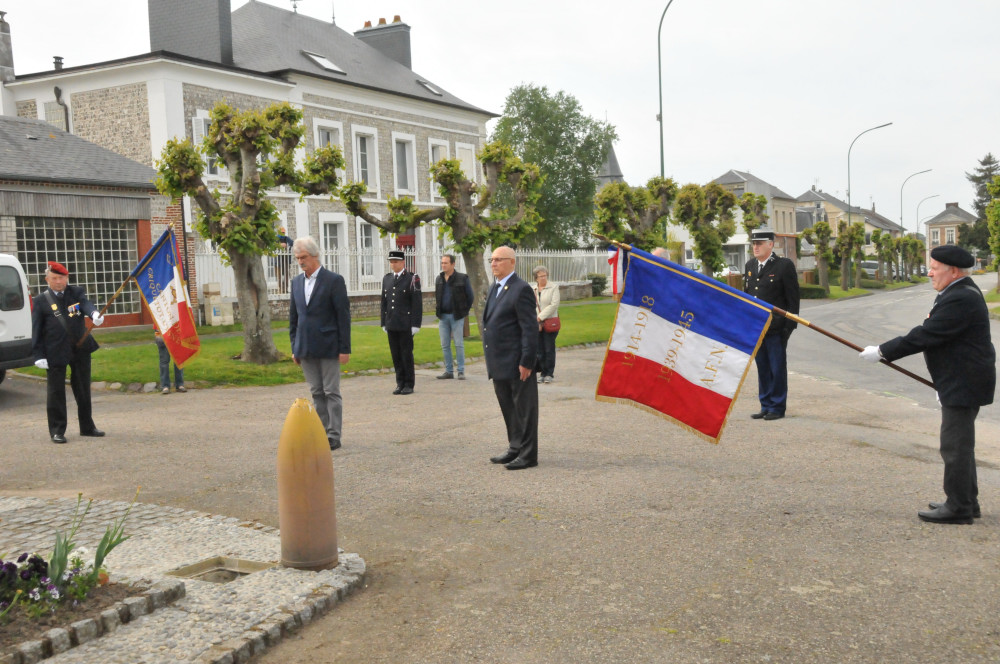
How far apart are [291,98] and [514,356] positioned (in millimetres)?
27993

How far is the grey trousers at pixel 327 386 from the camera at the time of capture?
9.56 meters

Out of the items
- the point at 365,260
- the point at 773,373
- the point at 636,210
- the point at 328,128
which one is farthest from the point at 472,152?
the point at 773,373

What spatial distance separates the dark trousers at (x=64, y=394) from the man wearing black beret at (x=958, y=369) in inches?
336

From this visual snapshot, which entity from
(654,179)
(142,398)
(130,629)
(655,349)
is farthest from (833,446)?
(654,179)

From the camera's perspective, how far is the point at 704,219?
4116 cm

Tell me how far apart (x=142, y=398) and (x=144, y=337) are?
10003mm

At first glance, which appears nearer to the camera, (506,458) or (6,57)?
(506,458)

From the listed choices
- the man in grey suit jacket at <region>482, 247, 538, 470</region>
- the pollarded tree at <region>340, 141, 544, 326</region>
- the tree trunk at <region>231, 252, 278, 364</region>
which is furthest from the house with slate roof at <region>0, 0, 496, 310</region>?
the man in grey suit jacket at <region>482, 247, 538, 470</region>

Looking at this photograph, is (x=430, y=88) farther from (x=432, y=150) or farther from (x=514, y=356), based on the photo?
(x=514, y=356)

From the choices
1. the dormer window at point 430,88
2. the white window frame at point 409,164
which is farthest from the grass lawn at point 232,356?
the dormer window at point 430,88

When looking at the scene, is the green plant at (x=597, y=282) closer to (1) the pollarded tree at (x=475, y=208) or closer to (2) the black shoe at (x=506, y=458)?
(1) the pollarded tree at (x=475, y=208)

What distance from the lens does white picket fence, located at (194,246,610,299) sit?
96.1 feet

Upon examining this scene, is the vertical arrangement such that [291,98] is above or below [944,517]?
above

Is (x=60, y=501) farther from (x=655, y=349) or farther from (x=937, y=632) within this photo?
(x=937, y=632)
